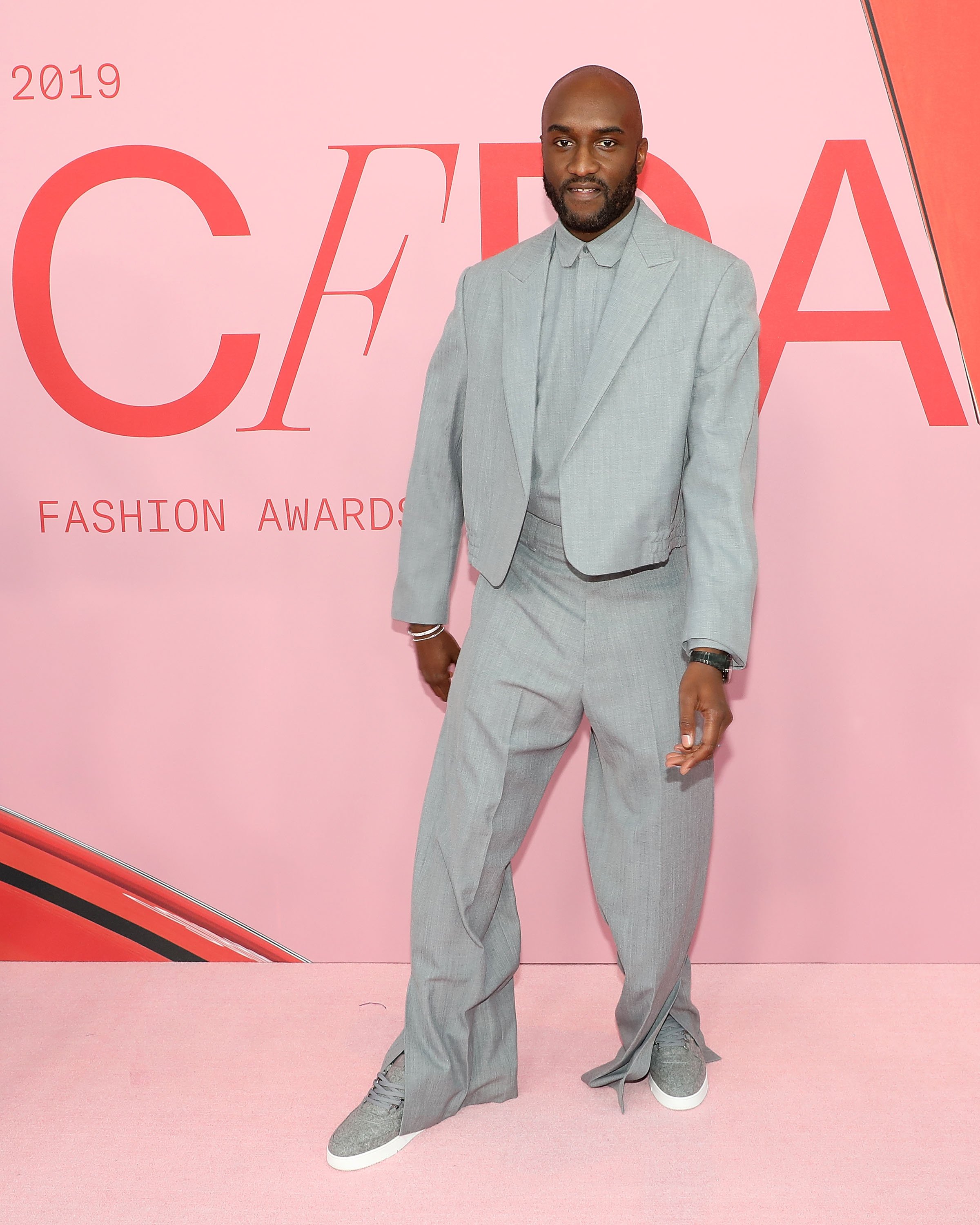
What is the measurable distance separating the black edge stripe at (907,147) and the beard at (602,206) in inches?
29.4

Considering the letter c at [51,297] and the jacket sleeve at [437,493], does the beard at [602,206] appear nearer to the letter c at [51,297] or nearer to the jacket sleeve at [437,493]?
the jacket sleeve at [437,493]

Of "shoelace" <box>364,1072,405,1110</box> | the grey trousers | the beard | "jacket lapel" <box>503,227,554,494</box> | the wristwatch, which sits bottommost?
"shoelace" <box>364,1072,405,1110</box>

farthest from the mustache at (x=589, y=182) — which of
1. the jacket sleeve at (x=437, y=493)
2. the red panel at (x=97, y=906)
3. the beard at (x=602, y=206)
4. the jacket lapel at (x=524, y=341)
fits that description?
the red panel at (x=97, y=906)

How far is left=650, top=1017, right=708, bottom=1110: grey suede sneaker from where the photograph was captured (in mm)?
1923

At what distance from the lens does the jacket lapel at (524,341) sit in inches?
68.5

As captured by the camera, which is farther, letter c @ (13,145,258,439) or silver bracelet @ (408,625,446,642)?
letter c @ (13,145,258,439)

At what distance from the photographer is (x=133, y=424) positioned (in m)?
2.32

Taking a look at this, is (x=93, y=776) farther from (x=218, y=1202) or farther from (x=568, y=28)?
(x=568, y=28)

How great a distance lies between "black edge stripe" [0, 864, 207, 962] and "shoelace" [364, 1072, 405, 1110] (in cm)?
75

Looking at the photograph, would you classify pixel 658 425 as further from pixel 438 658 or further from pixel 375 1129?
pixel 375 1129

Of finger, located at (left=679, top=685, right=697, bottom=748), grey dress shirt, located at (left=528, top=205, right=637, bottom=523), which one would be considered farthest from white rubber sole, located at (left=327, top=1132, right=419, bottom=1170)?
grey dress shirt, located at (left=528, top=205, right=637, bottom=523)

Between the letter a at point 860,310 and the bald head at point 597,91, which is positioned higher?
the bald head at point 597,91

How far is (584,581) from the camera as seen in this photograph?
70.7 inches

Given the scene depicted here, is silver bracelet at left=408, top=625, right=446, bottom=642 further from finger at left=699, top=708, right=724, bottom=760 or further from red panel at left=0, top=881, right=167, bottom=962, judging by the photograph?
red panel at left=0, top=881, right=167, bottom=962
